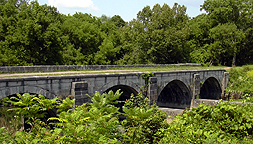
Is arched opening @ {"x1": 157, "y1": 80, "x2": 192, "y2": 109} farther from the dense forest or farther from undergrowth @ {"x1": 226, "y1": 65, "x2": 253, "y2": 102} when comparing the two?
the dense forest

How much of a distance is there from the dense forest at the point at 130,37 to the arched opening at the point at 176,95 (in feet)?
36.3

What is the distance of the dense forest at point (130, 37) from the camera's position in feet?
78.5

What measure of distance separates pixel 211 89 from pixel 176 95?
25.8ft

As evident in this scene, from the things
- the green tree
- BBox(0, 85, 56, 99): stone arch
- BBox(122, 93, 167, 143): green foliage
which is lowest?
BBox(122, 93, 167, 143): green foliage

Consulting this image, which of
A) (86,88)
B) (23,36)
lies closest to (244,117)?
(86,88)

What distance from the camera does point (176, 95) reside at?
82.0 ft

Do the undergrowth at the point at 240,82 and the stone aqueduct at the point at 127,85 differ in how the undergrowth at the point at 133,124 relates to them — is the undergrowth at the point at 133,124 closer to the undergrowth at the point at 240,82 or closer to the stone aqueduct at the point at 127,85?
the stone aqueduct at the point at 127,85

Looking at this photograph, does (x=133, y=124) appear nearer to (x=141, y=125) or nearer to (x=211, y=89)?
(x=141, y=125)

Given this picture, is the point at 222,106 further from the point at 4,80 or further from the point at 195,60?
the point at 195,60

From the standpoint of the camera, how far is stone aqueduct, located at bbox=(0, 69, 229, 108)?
1147cm

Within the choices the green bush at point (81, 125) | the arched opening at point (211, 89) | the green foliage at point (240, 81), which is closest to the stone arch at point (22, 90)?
the green bush at point (81, 125)

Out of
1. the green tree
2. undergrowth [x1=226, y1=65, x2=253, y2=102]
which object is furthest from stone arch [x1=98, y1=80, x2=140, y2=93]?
undergrowth [x1=226, y1=65, x2=253, y2=102]

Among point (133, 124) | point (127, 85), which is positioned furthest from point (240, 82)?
point (133, 124)

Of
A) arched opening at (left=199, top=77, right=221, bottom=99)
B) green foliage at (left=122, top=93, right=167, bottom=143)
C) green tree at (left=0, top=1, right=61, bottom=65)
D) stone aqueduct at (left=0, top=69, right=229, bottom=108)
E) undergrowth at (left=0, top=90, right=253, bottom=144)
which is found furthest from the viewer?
arched opening at (left=199, top=77, right=221, bottom=99)
